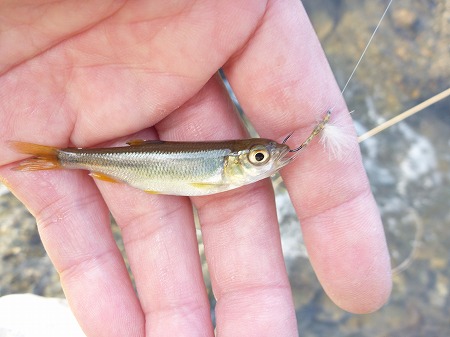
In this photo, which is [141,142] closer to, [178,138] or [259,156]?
[178,138]

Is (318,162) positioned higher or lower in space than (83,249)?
lower

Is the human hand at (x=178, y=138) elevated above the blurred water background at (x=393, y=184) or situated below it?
above

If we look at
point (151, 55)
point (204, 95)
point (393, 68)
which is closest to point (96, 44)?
point (151, 55)

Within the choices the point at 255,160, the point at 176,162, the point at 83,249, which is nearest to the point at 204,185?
the point at 176,162

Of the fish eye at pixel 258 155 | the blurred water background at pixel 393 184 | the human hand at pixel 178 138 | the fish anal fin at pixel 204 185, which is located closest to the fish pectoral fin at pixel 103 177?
the human hand at pixel 178 138

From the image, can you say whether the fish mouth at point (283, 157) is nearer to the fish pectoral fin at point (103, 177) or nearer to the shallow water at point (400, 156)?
the fish pectoral fin at point (103, 177)

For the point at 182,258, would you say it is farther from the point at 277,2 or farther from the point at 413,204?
the point at 413,204

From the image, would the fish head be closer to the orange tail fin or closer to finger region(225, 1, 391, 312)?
finger region(225, 1, 391, 312)

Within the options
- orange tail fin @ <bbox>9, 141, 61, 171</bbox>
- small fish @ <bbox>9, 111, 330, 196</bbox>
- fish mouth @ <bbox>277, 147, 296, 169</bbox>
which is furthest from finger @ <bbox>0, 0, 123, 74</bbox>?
fish mouth @ <bbox>277, 147, 296, 169</bbox>
